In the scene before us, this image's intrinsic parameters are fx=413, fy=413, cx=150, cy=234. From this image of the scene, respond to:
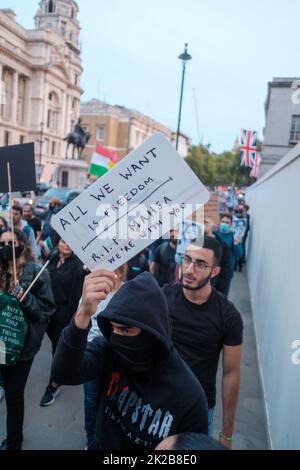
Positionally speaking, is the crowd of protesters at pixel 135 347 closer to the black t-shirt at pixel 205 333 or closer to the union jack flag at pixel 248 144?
the black t-shirt at pixel 205 333

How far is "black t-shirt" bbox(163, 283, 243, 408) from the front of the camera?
7.83 ft

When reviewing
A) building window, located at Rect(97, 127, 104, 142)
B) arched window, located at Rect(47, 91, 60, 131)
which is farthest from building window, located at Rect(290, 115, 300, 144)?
building window, located at Rect(97, 127, 104, 142)

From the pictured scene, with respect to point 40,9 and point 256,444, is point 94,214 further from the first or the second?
point 40,9

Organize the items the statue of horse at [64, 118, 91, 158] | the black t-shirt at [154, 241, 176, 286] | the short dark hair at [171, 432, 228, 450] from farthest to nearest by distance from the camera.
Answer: the statue of horse at [64, 118, 91, 158] → the black t-shirt at [154, 241, 176, 286] → the short dark hair at [171, 432, 228, 450]

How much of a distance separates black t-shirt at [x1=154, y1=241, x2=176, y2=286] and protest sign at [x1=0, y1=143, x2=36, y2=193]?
220cm

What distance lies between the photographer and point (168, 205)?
175cm

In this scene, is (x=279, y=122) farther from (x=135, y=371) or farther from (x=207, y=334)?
(x=135, y=371)

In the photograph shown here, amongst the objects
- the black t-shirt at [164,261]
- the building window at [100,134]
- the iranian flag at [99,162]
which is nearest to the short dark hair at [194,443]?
the black t-shirt at [164,261]

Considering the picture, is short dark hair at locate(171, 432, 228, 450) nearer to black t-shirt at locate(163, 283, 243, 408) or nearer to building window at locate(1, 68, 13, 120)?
black t-shirt at locate(163, 283, 243, 408)

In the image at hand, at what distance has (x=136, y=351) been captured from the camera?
1.61m

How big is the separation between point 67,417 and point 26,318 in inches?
53.4

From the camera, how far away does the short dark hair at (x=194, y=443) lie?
1.09 meters
